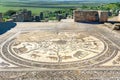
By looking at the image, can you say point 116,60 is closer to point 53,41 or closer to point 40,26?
point 53,41

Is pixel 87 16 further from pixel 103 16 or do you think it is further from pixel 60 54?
pixel 60 54

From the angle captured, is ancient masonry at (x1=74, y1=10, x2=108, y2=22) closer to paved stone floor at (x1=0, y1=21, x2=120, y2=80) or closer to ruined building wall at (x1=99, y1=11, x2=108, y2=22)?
ruined building wall at (x1=99, y1=11, x2=108, y2=22)

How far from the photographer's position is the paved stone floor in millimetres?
7203

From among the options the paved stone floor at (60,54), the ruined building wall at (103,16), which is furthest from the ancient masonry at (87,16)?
the paved stone floor at (60,54)

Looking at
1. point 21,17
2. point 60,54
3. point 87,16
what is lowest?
point 21,17

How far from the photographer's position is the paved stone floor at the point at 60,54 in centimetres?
720

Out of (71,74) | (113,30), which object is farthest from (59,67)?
(113,30)

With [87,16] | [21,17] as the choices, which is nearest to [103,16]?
[87,16]

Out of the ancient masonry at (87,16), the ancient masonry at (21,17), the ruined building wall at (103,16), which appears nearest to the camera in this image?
the ruined building wall at (103,16)

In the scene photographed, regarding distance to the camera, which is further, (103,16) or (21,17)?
(21,17)

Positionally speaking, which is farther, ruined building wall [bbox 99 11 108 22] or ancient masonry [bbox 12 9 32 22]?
ancient masonry [bbox 12 9 32 22]

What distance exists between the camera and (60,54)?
8.69 meters

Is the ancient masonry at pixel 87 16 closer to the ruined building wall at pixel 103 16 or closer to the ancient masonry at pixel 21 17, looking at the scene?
the ruined building wall at pixel 103 16

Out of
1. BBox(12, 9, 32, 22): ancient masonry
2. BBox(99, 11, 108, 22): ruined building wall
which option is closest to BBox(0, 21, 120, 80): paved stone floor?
BBox(99, 11, 108, 22): ruined building wall
